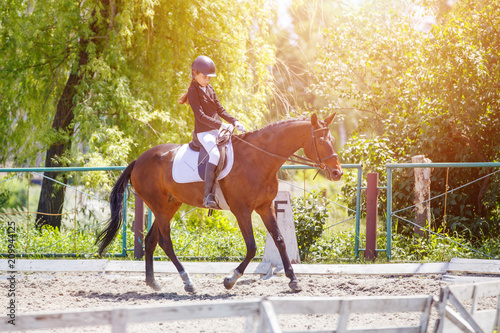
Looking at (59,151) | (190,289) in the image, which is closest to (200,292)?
(190,289)

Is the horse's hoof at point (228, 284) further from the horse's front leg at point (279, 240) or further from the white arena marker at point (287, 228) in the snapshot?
the white arena marker at point (287, 228)

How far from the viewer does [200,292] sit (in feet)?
22.9

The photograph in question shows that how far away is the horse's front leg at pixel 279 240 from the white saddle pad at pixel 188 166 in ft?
2.39

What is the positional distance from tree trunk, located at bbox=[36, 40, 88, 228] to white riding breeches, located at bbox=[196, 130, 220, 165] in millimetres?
5559

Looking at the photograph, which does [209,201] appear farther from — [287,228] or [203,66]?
[287,228]

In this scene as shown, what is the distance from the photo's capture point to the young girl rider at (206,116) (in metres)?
6.72

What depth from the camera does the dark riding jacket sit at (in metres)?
6.92

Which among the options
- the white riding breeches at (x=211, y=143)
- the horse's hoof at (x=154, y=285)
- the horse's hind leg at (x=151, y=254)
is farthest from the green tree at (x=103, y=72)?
the white riding breeches at (x=211, y=143)

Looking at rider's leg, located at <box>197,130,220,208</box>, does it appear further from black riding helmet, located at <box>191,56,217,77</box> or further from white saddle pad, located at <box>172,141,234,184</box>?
black riding helmet, located at <box>191,56,217,77</box>

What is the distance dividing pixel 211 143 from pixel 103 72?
5.71 m

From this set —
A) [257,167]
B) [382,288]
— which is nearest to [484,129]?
[382,288]

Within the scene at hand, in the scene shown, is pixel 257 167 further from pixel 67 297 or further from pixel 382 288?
pixel 67 297

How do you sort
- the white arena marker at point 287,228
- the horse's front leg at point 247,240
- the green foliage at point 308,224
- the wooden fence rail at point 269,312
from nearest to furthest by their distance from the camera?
the wooden fence rail at point 269,312 < the horse's front leg at point 247,240 < the white arena marker at point 287,228 < the green foliage at point 308,224

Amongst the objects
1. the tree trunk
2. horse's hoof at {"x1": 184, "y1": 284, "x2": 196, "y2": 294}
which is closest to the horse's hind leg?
horse's hoof at {"x1": 184, "y1": 284, "x2": 196, "y2": 294}
